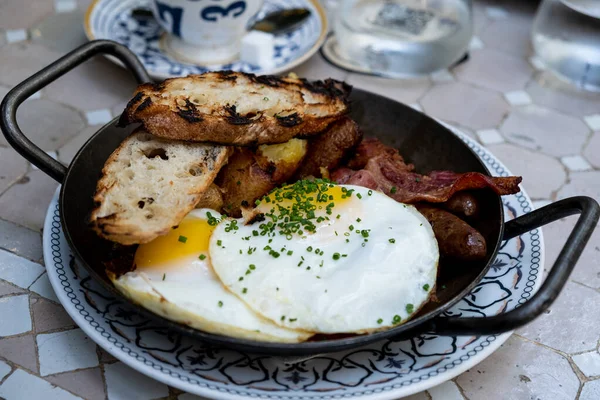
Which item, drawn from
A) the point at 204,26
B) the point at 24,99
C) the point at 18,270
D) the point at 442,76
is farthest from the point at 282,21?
the point at 18,270

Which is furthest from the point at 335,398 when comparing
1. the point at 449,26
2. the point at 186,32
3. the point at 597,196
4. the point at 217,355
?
the point at 449,26

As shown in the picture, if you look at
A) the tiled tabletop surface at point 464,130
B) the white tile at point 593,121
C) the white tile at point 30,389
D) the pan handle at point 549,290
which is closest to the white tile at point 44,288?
the tiled tabletop surface at point 464,130

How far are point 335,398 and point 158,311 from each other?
0.42 m

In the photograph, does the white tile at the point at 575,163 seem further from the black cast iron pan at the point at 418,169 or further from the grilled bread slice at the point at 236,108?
the grilled bread slice at the point at 236,108

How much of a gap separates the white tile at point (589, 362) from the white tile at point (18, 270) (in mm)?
1453

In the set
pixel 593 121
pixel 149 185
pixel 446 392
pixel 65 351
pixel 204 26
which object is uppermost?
pixel 149 185

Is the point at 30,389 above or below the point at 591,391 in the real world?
above

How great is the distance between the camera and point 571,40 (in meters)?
2.74

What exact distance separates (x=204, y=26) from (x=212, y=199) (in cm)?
120

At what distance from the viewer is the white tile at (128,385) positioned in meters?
1.43

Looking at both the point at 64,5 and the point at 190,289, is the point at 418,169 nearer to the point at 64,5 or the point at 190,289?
the point at 190,289

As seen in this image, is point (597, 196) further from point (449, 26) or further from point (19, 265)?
point (19, 265)

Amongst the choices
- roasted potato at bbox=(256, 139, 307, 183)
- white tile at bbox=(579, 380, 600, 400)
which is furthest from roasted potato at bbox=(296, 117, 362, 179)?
white tile at bbox=(579, 380, 600, 400)

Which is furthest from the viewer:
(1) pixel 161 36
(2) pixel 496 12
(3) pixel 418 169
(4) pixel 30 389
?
(2) pixel 496 12
